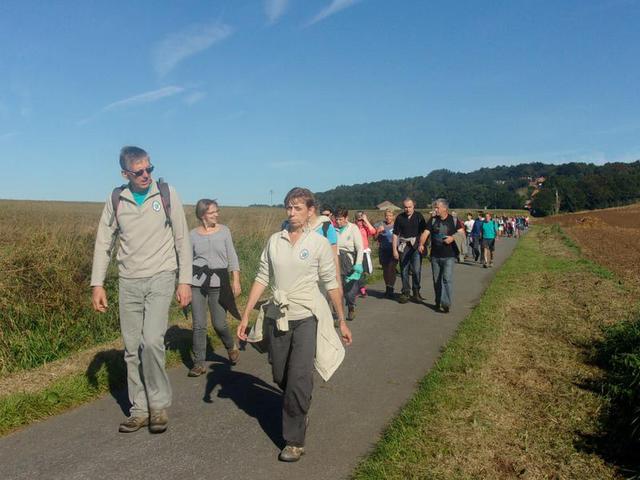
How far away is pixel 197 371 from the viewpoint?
18.6 feet

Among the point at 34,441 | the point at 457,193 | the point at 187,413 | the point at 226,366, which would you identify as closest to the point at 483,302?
the point at 226,366

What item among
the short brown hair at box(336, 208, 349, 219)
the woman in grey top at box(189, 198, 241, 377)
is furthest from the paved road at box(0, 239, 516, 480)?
the short brown hair at box(336, 208, 349, 219)

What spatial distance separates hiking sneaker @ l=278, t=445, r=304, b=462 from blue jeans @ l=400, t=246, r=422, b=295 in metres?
6.81

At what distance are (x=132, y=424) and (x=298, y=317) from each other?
5.38 ft

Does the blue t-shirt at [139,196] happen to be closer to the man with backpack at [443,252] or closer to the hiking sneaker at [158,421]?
the hiking sneaker at [158,421]

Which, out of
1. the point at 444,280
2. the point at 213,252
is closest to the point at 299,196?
the point at 213,252

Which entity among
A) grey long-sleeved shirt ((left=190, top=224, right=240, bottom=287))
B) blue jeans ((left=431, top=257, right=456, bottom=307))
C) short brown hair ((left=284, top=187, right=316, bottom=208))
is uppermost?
short brown hair ((left=284, top=187, right=316, bottom=208))

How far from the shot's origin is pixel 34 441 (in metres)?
3.99

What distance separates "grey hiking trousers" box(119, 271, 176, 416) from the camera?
421cm

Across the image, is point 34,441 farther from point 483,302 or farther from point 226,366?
point 483,302

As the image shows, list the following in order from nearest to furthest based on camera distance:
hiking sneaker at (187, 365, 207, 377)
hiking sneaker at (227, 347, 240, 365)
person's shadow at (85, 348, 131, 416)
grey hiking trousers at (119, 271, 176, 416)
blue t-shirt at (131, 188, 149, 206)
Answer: grey hiking trousers at (119, 271, 176, 416)
blue t-shirt at (131, 188, 149, 206)
person's shadow at (85, 348, 131, 416)
hiking sneaker at (187, 365, 207, 377)
hiking sneaker at (227, 347, 240, 365)

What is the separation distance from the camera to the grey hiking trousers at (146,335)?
4211 millimetres

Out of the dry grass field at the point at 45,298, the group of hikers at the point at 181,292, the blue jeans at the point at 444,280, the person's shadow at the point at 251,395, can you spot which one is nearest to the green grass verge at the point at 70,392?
the person's shadow at the point at 251,395

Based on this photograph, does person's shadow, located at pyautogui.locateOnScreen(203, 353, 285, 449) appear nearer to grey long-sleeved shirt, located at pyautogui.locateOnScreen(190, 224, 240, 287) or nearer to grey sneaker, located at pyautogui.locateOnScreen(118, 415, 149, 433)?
grey sneaker, located at pyautogui.locateOnScreen(118, 415, 149, 433)
